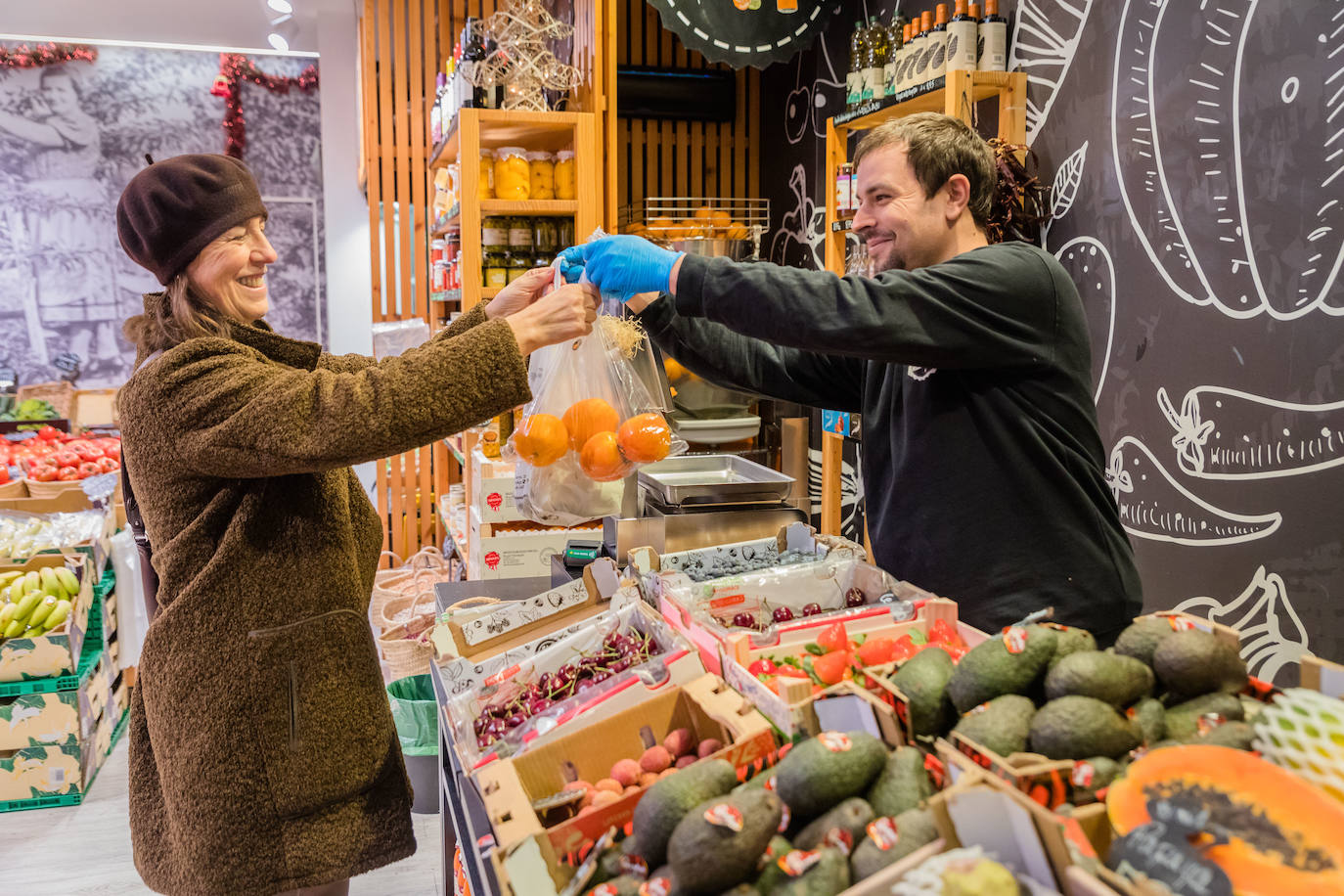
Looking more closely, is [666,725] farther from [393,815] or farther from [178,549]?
[178,549]

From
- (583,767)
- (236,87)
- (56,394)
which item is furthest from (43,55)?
(583,767)

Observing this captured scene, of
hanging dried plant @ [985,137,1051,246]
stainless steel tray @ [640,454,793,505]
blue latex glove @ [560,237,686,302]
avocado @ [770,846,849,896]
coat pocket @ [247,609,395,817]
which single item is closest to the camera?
avocado @ [770,846,849,896]

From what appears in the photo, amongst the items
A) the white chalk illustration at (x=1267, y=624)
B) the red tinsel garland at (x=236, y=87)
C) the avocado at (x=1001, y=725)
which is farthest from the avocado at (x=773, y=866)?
the red tinsel garland at (x=236, y=87)

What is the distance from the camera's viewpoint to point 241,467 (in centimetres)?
155

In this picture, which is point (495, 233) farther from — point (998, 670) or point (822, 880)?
point (822, 880)

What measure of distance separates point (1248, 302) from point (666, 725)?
215 cm

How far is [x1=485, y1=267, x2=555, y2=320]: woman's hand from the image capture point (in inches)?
86.3

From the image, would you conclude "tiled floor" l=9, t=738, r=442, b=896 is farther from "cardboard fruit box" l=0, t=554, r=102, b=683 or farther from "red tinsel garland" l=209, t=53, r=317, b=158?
"red tinsel garland" l=209, t=53, r=317, b=158

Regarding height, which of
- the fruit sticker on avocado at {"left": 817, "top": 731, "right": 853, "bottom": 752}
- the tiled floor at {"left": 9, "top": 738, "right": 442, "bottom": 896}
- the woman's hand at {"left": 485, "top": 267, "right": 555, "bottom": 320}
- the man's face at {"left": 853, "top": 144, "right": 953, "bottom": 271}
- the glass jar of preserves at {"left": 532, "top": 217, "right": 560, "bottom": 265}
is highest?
the glass jar of preserves at {"left": 532, "top": 217, "right": 560, "bottom": 265}

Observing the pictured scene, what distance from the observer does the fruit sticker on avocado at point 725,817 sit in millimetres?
995

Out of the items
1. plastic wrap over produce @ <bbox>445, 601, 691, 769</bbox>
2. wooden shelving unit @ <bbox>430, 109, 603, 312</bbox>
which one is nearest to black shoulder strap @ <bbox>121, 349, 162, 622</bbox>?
plastic wrap over produce @ <bbox>445, 601, 691, 769</bbox>

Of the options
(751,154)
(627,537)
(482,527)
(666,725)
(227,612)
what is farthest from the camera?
(751,154)

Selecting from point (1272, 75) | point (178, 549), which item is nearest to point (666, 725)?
point (178, 549)

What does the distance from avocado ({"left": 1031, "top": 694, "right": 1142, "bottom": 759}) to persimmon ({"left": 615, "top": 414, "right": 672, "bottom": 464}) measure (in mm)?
1133
